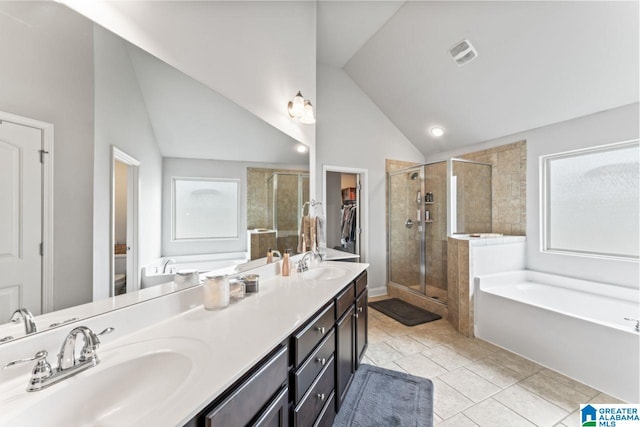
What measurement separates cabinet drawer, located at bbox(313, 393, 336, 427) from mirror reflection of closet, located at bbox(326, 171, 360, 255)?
2.45 metres

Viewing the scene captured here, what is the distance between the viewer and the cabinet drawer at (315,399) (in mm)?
1125

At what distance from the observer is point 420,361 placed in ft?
7.68

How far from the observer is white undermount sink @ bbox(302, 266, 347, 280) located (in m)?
2.09

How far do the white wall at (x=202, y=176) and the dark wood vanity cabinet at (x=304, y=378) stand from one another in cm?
64

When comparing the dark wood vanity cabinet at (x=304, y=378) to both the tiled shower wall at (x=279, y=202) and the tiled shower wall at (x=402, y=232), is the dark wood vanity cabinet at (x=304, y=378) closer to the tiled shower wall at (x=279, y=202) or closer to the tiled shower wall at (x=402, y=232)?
the tiled shower wall at (x=279, y=202)

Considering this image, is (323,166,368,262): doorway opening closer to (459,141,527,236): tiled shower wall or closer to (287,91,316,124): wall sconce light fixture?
(287,91,316,124): wall sconce light fixture

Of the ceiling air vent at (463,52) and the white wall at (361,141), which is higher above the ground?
the ceiling air vent at (463,52)

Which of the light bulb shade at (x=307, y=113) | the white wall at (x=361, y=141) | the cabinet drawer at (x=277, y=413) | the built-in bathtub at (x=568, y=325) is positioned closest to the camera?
the cabinet drawer at (x=277, y=413)

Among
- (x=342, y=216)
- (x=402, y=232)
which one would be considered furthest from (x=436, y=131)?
A: (x=342, y=216)

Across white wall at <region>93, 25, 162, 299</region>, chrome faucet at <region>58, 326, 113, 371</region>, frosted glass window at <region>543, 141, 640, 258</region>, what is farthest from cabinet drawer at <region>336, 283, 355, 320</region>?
frosted glass window at <region>543, 141, 640, 258</region>

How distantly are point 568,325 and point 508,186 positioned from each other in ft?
6.29

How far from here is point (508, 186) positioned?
11.4ft

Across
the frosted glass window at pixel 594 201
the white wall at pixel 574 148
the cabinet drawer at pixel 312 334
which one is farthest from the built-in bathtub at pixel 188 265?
the frosted glass window at pixel 594 201

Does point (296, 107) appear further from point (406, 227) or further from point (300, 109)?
point (406, 227)
